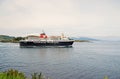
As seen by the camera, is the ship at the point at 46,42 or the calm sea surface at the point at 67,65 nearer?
the calm sea surface at the point at 67,65

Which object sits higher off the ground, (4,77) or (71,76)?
(4,77)

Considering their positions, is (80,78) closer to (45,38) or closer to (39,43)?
(39,43)

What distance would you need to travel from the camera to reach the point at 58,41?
354 feet

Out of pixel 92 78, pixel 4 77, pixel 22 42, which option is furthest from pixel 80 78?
pixel 22 42

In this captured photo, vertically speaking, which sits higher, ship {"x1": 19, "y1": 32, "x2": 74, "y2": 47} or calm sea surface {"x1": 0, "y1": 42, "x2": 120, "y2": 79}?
ship {"x1": 19, "y1": 32, "x2": 74, "y2": 47}

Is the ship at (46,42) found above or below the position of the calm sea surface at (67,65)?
above

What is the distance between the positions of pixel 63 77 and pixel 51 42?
8430 centimetres

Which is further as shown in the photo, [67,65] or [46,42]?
[46,42]

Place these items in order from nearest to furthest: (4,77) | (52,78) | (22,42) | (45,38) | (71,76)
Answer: (4,77)
(52,78)
(71,76)
(22,42)
(45,38)

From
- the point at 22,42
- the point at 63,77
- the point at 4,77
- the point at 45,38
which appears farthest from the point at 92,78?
the point at 45,38

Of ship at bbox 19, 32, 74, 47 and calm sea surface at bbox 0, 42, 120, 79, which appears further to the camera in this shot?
ship at bbox 19, 32, 74, 47

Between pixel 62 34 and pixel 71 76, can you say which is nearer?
pixel 71 76

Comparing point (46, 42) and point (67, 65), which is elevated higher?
point (46, 42)

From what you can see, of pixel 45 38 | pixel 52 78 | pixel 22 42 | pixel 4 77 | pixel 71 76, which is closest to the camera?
pixel 4 77
